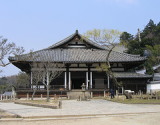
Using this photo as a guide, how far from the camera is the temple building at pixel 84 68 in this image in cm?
3597

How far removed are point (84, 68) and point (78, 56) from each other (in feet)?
7.33

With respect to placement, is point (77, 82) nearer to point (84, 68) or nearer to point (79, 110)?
point (84, 68)

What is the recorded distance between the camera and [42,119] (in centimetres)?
1279

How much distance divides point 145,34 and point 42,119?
7783cm

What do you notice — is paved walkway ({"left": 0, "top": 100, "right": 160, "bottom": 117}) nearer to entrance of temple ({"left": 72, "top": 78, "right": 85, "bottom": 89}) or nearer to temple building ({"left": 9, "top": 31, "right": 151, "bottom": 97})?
temple building ({"left": 9, "top": 31, "right": 151, "bottom": 97})

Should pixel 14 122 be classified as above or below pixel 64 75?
below

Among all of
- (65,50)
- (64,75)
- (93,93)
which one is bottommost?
(93,93)

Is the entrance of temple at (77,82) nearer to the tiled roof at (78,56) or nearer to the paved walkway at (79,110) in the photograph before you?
the tiled roof at (78,56)

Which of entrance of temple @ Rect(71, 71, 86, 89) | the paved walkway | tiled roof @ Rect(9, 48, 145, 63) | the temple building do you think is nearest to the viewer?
the paved walkway

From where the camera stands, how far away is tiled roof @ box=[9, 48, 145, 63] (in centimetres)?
3722

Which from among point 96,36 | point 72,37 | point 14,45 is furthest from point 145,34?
point 14,45

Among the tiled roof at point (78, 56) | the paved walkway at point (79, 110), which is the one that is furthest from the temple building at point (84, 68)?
the paved walkway at point (79, 110)

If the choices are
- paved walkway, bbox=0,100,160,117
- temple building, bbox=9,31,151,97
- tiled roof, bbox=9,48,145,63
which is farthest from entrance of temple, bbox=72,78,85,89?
paved walkway, bbox=0,100,160,117

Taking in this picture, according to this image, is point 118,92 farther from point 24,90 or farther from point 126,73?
point 24,90
